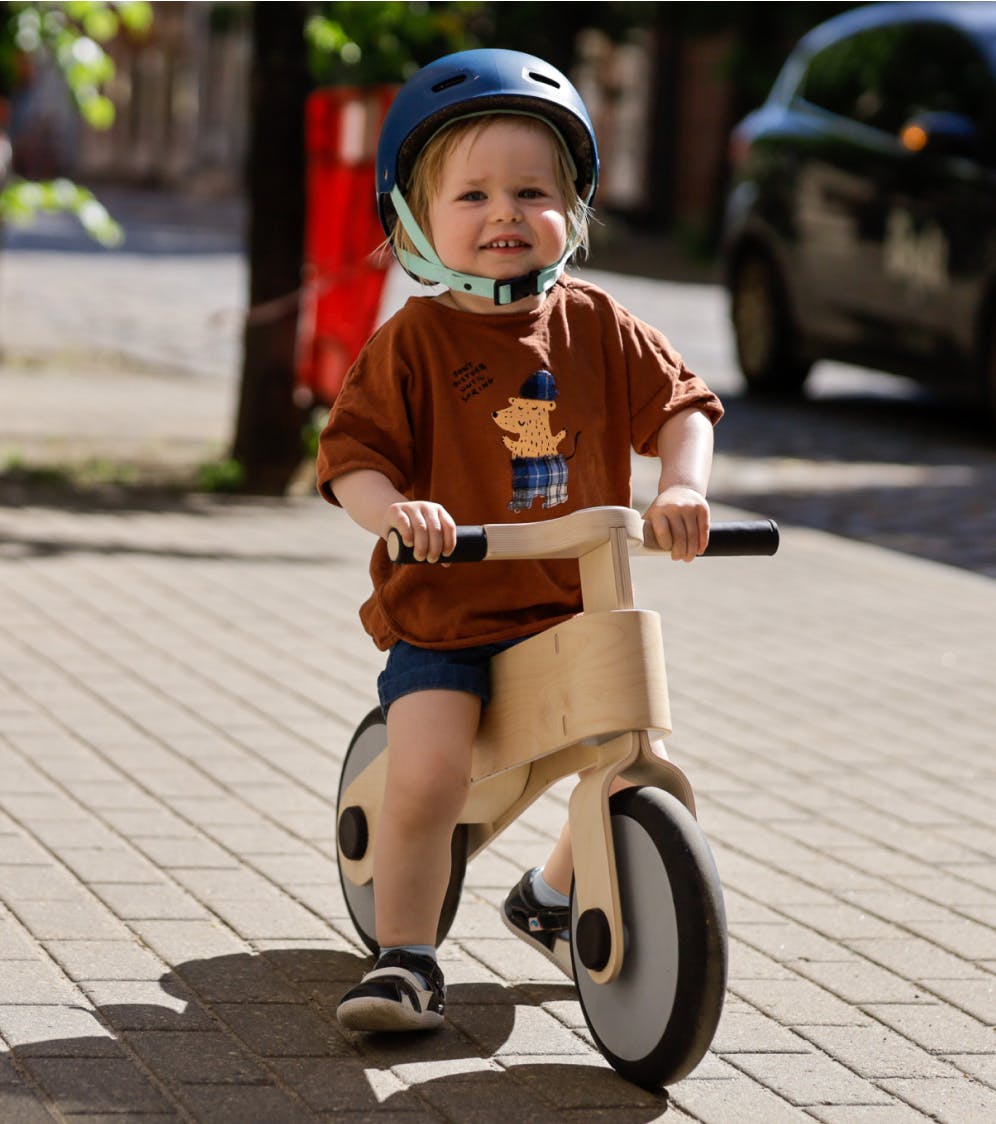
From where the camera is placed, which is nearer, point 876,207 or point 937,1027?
point 937,1027

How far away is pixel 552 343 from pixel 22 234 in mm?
23468

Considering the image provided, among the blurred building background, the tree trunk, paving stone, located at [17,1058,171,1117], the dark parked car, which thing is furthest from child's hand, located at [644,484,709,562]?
the dark parked car

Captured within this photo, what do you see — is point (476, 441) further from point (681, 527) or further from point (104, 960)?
point (104, 960)

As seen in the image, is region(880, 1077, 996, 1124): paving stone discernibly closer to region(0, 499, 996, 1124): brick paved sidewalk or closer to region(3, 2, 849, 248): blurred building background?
region(0, 499, 996, 1124): brick paved sidewalk

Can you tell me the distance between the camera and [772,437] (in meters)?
11.9

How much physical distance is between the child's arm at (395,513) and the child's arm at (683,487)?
344mm

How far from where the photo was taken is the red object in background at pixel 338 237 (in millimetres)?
10117

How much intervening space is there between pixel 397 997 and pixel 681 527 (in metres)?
0.89

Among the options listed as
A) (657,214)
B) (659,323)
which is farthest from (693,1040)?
(657,214)

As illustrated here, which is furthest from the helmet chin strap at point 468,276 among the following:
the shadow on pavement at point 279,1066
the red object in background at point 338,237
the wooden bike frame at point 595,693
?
the red object in background at point 338,237

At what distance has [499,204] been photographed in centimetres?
360

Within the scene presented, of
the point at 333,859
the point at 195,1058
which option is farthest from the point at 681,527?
the point at 333,859

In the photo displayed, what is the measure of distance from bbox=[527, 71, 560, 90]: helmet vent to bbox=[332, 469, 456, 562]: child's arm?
67 centimetres

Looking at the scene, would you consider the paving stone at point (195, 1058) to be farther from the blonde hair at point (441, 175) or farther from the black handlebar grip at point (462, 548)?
the blonde hair at point (441, 175)
